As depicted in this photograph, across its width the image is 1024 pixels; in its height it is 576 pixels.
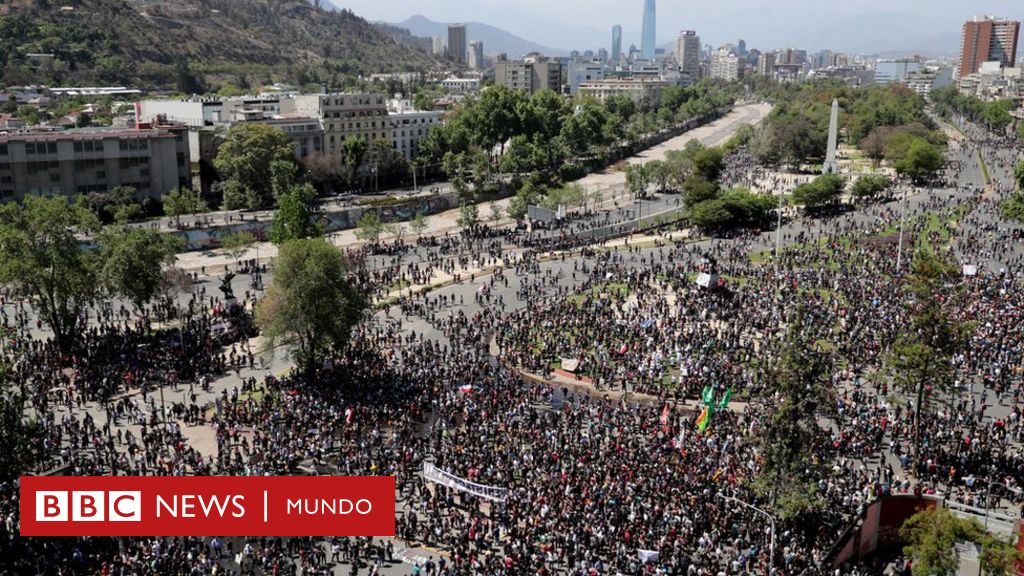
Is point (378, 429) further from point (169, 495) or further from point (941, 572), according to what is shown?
point (941, 572)

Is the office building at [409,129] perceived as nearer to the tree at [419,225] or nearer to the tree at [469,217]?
the tree at [419,225]

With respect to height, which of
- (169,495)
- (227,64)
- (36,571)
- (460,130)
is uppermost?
(227,64)

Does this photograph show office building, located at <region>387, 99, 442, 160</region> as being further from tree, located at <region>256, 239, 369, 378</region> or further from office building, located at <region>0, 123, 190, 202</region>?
tree, located at <region>256, 239, 369, 378</region>

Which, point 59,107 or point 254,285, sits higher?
point 59,107

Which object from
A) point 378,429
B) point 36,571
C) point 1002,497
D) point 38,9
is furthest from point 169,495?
point 38,9

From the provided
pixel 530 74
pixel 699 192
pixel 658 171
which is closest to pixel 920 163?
pixel 658 171

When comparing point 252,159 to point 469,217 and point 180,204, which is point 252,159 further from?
point 469,217
